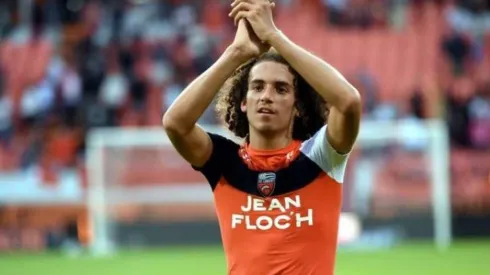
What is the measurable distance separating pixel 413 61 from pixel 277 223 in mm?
14849

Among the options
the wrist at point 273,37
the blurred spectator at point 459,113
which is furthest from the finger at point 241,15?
the blurred spectator at point 459,113

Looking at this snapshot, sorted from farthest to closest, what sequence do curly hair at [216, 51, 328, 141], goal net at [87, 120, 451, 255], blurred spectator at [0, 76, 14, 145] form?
1. blurred spectator at [0, 76, 14, 145]
2. goal net at [87, 120, 451, 255]
3. curly hair at [216, 51, 328, 141]

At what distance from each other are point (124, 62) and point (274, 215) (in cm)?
1497

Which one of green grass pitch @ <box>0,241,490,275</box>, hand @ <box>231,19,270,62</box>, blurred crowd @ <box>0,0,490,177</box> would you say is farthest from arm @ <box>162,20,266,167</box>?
blurred crowd @ <box>0,0,490,177</box>

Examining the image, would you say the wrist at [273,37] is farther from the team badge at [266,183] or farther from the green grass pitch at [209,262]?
the green grass pitch at [209,262]

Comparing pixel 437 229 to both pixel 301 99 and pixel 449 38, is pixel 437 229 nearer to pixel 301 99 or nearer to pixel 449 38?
pixel 449 38

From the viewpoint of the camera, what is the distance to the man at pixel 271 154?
4.30m

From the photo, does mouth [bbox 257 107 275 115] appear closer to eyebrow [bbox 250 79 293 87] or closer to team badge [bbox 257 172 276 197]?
eyebrow [bbox 250 79 293 87]

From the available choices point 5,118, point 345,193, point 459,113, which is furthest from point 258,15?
point 5,118

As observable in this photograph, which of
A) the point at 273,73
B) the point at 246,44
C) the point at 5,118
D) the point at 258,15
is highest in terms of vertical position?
the point at 5,118

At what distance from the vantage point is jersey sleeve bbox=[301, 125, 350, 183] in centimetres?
437

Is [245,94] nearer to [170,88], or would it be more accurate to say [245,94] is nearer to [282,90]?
[282,90]

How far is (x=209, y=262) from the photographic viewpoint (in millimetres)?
13008

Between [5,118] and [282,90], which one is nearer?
[282,90]
